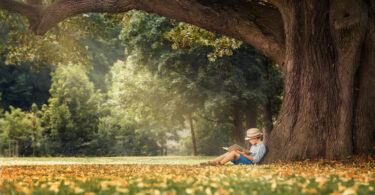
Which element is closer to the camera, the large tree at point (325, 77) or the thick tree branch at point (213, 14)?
the large tree at point (325, 77)

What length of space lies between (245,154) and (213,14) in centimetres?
400

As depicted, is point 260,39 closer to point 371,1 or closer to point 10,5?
point 371,1

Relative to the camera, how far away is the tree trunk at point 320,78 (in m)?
8.34

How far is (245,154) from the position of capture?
28.7ft

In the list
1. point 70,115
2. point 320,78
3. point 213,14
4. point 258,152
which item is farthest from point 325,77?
point 70,115

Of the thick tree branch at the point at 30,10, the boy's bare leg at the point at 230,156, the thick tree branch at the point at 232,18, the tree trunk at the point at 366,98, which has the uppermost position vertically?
the thick tree branch at the point at 30,10

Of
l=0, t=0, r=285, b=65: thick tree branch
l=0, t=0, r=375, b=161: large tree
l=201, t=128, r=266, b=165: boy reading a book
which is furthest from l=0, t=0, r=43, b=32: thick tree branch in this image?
l=201, t=128, r=266, b=165: boy reading a book

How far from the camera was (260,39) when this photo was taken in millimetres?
9812

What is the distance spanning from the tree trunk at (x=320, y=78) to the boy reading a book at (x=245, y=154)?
330 mm

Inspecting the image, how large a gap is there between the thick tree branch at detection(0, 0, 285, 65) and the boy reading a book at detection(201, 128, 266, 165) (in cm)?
249

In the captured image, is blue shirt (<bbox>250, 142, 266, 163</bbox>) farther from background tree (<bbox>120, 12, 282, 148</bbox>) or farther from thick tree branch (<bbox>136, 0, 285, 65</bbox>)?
background tree (<bbox>120, 12, 282, 148</bbox>)

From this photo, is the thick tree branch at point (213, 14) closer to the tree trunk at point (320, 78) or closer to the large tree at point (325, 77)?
the large tree at point (325, 77)

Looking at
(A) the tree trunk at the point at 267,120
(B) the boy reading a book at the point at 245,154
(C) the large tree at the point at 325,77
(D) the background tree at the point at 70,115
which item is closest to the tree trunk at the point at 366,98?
(C) the large tree at the point at 325,77

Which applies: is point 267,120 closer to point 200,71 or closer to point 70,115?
point 200,71
